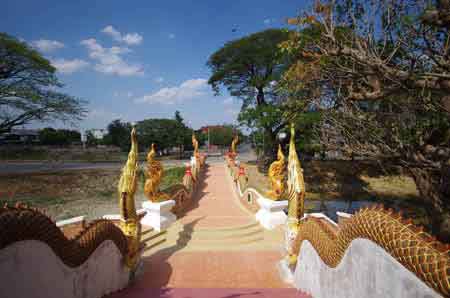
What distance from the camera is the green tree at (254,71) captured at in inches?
632

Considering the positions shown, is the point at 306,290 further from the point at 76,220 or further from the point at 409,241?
the point at 76,220

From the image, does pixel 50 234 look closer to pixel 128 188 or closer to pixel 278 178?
pixel 128 188

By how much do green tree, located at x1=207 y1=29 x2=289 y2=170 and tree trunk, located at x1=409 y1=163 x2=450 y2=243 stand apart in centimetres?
907

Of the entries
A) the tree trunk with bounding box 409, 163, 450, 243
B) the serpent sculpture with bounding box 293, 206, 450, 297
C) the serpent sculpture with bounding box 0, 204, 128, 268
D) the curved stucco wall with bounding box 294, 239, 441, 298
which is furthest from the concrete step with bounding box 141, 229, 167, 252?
the tree trunk with bounding box 409, 163, 450, 243

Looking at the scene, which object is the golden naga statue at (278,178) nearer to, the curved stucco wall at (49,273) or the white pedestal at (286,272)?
the white pedestal at (286,272)

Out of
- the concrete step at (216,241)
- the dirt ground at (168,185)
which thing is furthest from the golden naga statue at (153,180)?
the dirt ground at (168,185)

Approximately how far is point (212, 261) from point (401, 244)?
4070mm

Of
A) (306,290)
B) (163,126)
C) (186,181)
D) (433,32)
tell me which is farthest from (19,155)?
(433,32)

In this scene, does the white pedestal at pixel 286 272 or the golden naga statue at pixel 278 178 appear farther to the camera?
the golden naga statue at pixel 278 178

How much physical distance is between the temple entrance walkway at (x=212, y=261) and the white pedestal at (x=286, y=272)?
0.36 ft

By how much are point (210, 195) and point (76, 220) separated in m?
5.94

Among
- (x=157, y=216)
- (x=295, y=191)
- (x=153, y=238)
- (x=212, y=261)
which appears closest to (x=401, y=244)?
(x=295, y=191)

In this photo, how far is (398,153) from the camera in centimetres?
600

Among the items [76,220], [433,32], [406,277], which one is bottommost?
[76,220]
